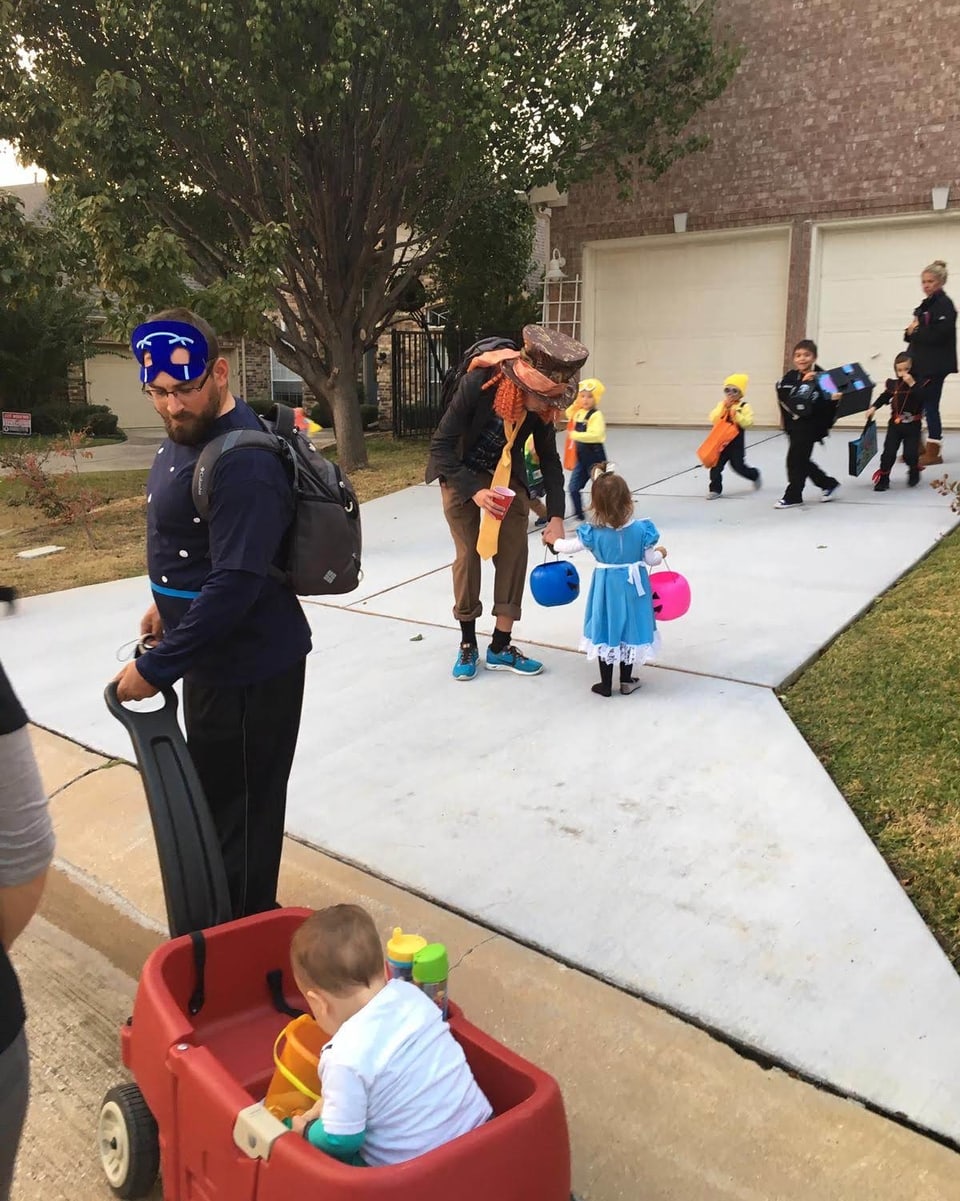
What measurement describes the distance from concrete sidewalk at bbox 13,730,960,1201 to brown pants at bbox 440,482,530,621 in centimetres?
192

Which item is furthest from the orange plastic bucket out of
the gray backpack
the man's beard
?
the man's beard

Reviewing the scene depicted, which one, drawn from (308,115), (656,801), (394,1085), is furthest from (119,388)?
(394,1085)

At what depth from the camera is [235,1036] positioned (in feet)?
8.16

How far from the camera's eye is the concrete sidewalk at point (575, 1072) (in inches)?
87.0

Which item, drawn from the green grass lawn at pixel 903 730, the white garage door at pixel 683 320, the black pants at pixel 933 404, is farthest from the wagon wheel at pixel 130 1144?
the white garage door at pixel 683 320

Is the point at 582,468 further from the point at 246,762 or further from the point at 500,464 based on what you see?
the point at 246,762

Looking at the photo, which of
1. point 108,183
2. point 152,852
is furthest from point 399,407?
point 152,852

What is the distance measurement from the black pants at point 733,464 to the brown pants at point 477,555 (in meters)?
4.69

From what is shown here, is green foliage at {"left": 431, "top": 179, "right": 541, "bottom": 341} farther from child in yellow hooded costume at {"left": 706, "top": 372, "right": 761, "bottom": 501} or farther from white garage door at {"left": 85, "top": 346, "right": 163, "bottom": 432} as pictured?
white garage door at {"left": 85, "top": 346, "right": 163, "bottom": 432}

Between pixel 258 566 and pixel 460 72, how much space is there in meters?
8.97

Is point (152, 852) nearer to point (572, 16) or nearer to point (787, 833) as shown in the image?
point (787, 833)

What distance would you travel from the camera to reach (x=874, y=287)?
41.9 feet

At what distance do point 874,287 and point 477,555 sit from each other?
9857 millimetres

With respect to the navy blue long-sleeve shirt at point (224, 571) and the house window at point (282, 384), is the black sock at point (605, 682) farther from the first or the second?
the house window at point (282, 384)
